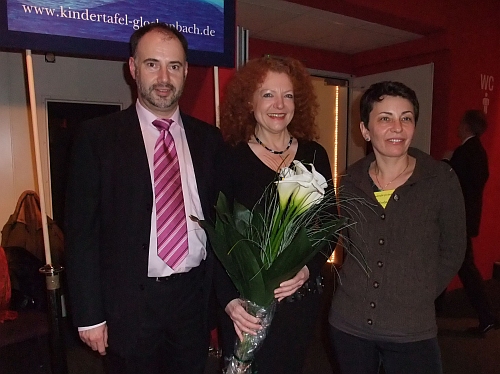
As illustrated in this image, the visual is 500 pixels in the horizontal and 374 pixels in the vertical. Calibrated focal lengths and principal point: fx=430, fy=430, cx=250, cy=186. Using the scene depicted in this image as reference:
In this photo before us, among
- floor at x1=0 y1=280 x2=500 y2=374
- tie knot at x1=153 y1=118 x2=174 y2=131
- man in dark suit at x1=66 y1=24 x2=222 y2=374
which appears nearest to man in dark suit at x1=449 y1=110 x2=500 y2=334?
floor at x1=0 y1=280 x2=500 y2=374

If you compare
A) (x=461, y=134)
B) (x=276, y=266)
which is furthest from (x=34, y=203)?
(x=461, y=134)

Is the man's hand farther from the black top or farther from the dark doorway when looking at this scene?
the dark doorway

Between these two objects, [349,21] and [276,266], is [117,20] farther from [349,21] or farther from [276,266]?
[349,21]

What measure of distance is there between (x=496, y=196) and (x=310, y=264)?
13.4 feet

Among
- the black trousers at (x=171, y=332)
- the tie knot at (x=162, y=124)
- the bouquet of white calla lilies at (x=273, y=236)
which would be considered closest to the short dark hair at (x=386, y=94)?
the bouquet of white calla lilies at (x=273, y=236)

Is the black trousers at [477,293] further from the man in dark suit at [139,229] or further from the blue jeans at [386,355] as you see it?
the man in dark suit at [139,229]

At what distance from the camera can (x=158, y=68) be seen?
1.57m

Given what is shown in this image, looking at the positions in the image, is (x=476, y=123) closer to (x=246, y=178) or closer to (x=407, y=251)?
(x=407, y=251)

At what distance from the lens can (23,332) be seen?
95.5 inches

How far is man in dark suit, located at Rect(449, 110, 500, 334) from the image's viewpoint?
349 centimetres

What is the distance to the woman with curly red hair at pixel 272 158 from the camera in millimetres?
1580

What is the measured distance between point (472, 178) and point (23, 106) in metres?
3.83

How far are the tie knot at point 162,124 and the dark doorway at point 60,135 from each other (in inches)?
93.4

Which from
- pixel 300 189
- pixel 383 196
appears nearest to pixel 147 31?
pixel 300 189
